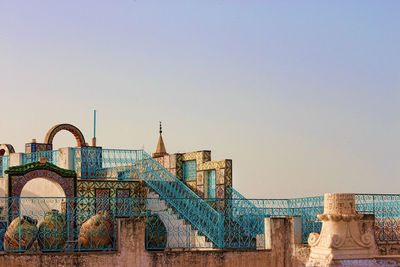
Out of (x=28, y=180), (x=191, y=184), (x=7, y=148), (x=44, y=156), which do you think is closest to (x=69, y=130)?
(x=7, y=148)

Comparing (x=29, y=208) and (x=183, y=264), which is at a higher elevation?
(x=29, y=208)

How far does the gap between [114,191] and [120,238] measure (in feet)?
19.7

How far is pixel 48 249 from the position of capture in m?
17.7

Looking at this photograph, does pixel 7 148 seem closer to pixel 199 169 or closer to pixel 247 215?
pixel 199 169

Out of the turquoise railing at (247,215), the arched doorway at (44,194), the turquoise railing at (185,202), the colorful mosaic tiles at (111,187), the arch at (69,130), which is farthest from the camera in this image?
the arch at (69,130)

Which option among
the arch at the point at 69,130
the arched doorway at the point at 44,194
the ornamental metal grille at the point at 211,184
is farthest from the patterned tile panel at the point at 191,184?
the arch at the point at 69,130

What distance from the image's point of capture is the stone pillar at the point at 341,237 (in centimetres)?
1424

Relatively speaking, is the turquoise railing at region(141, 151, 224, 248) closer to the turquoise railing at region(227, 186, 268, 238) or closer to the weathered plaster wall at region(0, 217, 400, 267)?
the turquoise railing at region(227, 186, 268, 238)

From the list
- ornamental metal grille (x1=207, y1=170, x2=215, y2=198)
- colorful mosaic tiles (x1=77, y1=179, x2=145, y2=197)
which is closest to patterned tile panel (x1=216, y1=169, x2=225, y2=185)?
ornamental metal grille (x1=207, y1=170, x2=215, y2=198)

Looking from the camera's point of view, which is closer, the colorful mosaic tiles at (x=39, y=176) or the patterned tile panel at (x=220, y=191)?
the colorful mosaic tiles at (x=39, y=176)

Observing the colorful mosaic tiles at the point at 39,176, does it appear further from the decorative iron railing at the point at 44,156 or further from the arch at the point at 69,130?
the arch at the point at 69,130

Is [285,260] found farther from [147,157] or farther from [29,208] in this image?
[29,208]

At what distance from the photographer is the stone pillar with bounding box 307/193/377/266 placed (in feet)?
46.7

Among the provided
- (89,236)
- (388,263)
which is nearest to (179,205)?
(89,236)
